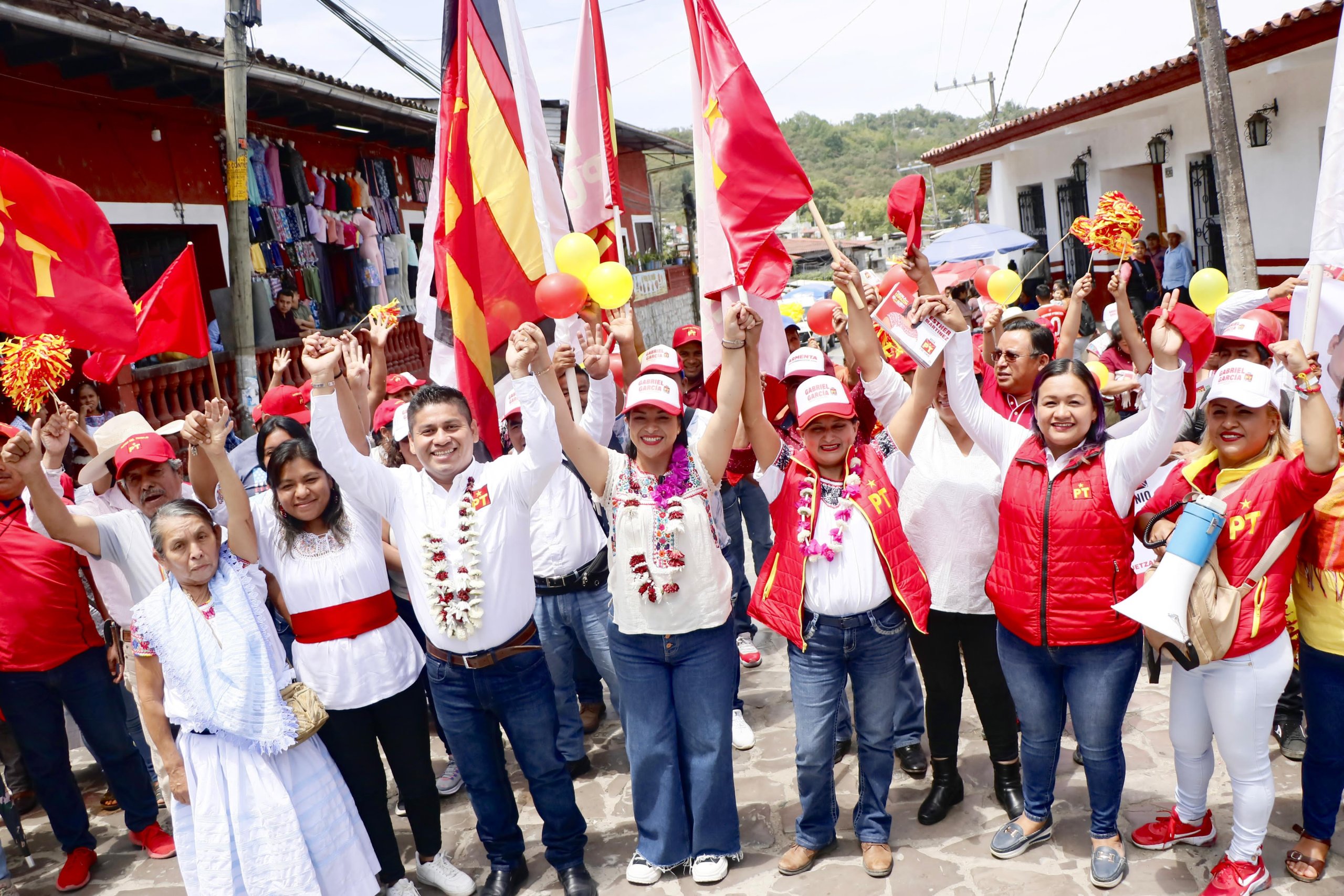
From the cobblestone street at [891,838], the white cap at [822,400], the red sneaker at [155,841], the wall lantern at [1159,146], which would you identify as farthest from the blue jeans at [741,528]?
the wall lantern at [1159,146]

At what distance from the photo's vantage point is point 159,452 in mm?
4105

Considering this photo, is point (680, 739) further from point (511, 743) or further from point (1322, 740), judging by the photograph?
point (1322, 740)

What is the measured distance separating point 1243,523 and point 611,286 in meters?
2.30

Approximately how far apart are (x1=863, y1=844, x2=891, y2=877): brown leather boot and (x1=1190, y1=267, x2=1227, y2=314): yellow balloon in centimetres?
309

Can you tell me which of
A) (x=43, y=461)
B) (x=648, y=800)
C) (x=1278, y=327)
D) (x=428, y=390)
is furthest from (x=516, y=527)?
(x=1278, y=327)

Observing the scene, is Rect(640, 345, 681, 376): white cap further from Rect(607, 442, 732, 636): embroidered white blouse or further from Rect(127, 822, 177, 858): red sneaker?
Rect(127, 822, 177, 858): red sneaker

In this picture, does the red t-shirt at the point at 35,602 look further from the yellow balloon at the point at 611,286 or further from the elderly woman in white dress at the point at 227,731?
the yellow balloon at the point at 611,286

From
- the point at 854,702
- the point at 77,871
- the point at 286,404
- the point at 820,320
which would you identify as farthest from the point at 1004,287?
the point at 77,871

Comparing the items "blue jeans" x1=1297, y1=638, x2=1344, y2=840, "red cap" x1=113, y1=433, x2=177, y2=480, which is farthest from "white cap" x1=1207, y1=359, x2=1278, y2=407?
"red cap" x1=113, y1=433, x2=177, y2=480

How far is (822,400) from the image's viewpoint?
141 inches

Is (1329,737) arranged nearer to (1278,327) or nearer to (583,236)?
(1278,327)

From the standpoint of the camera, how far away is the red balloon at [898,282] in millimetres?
4714

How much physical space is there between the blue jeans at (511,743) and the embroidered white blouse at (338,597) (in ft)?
0.56

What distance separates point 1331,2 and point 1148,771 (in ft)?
20.6
